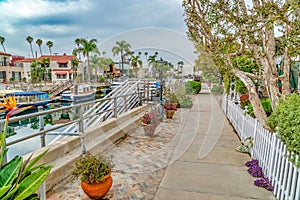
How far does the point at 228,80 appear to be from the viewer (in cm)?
957

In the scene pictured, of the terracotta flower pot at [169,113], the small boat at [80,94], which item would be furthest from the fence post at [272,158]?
the small boat at [80,94]

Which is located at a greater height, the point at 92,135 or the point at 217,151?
the point at 92,135

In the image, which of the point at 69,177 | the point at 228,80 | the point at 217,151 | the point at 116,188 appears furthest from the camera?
the point at 228,80

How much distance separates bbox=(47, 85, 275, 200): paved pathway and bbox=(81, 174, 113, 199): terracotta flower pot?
16 cm

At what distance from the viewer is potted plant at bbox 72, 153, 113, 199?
107 inches

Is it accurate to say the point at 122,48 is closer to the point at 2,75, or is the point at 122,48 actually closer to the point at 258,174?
the point at 258,174

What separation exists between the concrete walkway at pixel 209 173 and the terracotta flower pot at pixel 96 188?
2.42 feet

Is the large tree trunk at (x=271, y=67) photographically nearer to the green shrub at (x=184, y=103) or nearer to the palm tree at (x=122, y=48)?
the palm tree at (x=122, y=48)

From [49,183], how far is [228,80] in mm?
8571

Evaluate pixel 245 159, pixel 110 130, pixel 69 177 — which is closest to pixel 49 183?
pixel 69 177

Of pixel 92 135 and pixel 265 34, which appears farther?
pixel 92 135

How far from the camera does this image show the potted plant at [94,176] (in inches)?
107

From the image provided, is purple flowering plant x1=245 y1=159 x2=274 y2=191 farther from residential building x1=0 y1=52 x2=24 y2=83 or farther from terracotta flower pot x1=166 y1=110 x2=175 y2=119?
residential building x1=0 y1=52 x2=24 y2=83

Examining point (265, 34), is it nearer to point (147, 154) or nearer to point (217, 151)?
point (217, 151)
